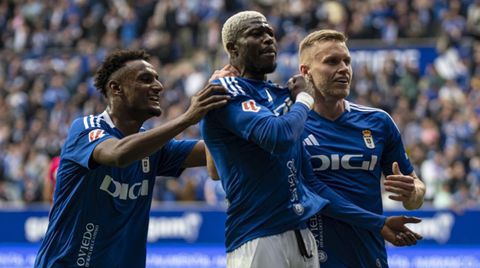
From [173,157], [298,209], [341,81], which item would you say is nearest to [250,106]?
[298,209]

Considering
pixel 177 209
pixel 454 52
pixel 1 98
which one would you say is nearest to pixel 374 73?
pixel 454 52

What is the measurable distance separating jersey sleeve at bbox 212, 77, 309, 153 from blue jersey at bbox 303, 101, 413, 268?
0.93 m

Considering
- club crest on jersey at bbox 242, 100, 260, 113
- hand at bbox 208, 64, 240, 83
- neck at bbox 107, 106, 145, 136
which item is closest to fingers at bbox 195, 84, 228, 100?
club crest on jersey at bbox 242, 100, 260, 113

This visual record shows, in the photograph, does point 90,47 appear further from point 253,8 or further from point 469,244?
point 469,244

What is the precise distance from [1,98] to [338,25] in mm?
7713

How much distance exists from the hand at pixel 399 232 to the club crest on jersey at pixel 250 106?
122cm

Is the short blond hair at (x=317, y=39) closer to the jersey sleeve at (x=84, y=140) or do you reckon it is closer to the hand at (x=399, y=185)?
the hand at (x=399, y=185)

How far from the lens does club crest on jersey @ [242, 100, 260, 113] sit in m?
5.97

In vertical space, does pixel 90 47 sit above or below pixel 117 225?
above

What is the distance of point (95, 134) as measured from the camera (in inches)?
255

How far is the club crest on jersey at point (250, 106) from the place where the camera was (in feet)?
19.6

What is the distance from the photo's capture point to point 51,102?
23.8 m

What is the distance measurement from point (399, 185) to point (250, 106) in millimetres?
1113

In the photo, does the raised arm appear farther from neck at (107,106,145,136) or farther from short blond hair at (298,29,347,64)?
short blond hair at (298,29,347,64)
